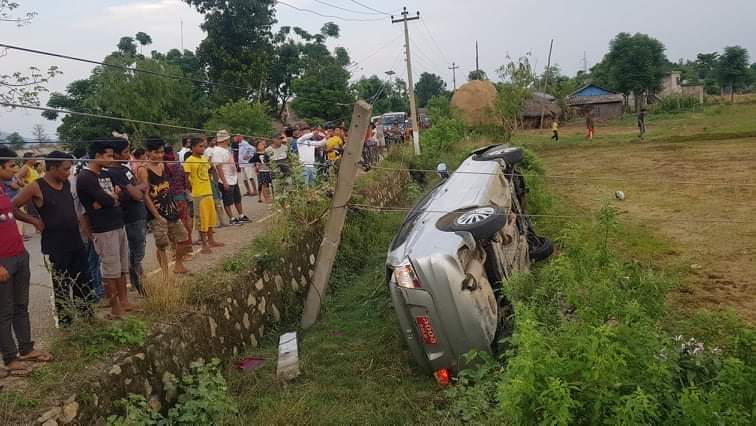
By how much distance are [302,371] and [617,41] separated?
163ft

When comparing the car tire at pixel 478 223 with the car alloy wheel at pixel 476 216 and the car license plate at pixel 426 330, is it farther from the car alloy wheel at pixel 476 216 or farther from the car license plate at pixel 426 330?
the car license plate at pixel 426 330

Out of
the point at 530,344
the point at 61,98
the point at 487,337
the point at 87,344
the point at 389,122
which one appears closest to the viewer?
the point at 530,344

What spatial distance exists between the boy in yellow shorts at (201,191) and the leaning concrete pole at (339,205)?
164cm

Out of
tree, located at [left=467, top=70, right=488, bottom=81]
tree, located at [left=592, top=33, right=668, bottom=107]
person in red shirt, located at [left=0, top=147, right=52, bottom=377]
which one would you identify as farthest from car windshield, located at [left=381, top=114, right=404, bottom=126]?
person in red shirt, located at [left=0, top=147, right=52, bottom=377]

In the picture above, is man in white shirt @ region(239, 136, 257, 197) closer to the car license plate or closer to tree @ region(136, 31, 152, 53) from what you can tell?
the car license plate

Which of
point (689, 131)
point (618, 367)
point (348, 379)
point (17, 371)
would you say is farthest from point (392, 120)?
point (618, 367)

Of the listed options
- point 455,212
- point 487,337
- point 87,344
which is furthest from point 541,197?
point 87,344

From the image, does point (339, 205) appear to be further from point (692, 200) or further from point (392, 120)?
point (392, 120)

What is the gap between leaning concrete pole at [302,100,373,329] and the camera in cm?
581

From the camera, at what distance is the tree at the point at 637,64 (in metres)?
45.5

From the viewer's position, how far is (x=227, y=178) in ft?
27.8

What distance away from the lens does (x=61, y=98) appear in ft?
123

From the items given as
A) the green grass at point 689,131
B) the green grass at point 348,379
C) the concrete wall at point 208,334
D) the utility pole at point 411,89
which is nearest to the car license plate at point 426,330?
the green grass at point 348,379

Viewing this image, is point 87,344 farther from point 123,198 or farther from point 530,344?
point 530,344
